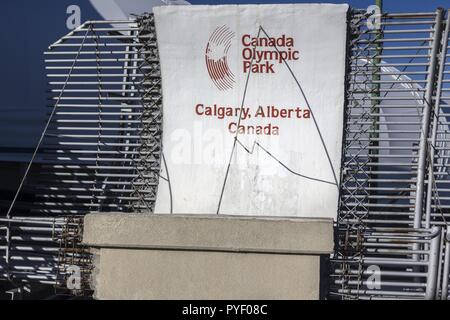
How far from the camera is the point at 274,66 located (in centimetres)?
1059

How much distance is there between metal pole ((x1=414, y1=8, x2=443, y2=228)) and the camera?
33.6 feet

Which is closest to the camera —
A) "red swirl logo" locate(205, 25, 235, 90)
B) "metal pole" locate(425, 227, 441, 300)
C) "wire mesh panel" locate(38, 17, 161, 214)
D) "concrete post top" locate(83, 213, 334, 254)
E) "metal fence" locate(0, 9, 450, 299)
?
"concrete post top" locate(83, 213, 334, 254)

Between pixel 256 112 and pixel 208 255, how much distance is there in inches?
186

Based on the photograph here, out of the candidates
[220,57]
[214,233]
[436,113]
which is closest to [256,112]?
[220,57]

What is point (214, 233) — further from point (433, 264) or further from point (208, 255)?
point (433, 264)

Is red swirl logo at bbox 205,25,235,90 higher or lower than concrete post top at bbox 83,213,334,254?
higher

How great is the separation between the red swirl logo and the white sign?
0.02m

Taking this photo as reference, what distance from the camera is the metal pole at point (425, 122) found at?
33.6 ft

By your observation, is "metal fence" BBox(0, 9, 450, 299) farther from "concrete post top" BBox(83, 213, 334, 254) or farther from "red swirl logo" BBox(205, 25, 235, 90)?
"concrete post top" BBox(83, 213, 334, 254)

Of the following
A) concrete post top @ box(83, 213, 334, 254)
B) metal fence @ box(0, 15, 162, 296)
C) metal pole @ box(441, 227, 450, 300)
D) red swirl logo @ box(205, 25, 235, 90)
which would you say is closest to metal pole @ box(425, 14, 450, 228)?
metal pole @ box(441, 227, 450, 300)

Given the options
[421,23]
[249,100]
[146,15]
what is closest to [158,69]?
[146,15]

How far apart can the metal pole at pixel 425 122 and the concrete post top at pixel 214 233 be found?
4.53 meters

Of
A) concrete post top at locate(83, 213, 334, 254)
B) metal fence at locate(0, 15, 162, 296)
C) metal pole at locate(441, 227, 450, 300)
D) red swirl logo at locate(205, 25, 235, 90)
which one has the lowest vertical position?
metal pole at locate(441, 227, 450, 300)

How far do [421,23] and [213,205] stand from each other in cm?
417
